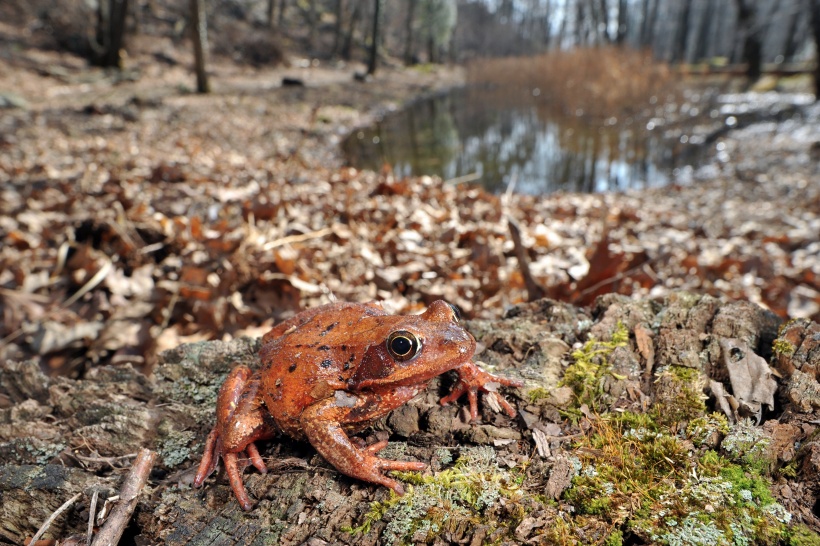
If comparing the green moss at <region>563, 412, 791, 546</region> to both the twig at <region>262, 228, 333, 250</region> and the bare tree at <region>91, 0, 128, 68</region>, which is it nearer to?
the twig at <region>262, 228, 333, 250</region>

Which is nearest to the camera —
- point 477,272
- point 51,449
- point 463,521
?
point 463,521

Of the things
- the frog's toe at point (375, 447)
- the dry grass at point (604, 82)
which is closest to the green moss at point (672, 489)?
the frog's toe at point (375, 447)

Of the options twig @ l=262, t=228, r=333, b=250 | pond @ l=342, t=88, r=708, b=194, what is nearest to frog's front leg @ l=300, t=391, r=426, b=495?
twig @ l=262, t=228, r=333, b=250

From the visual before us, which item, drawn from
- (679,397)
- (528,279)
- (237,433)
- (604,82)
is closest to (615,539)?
(679,397)

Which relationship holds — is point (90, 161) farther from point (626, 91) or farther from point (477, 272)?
point (626, 91)

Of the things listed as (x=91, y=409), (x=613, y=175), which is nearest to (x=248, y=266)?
(x=91, y=409)

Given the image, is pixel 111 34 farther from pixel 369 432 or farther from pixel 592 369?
pixel 592 369
